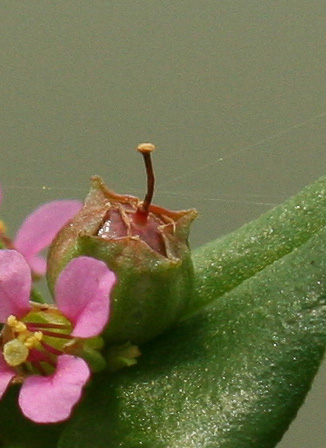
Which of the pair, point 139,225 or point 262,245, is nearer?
point 139,225

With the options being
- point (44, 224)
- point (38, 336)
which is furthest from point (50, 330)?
point (44, 224)

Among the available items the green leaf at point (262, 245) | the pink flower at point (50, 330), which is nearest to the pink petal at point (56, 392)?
the pink flower at point (50, 330)

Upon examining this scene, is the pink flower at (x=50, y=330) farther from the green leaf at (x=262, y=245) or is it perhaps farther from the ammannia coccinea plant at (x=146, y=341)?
the green leaf at (x=262, y=245)

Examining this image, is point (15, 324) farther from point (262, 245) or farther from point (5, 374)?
point (262, 245)

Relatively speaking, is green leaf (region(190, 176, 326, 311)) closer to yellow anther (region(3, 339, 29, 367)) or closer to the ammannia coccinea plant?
the ammannia coccinea plant

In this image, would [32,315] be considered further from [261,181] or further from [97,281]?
[261,181]

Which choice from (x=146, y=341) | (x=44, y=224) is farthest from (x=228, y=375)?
(x=44, y=224)

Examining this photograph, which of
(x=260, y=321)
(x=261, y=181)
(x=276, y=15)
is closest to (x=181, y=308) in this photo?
(x=260, y=321)

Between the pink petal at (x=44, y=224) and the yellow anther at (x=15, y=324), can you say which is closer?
the yellow anther at (x=15, y=324)
